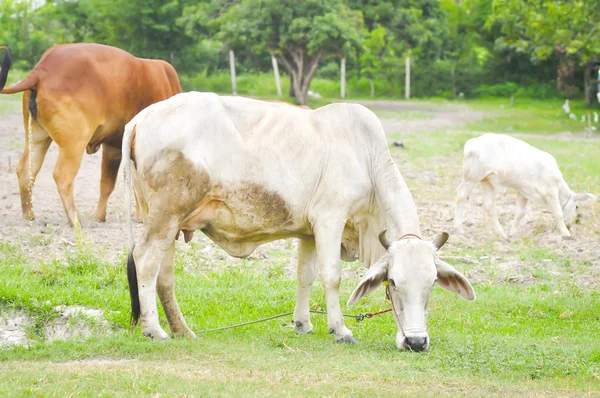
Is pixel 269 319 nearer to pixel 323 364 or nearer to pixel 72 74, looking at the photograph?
pixel 323 364

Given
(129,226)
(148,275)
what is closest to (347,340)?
(148,275)

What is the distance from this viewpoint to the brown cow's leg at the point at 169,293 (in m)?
6.71

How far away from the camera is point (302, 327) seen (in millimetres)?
7258

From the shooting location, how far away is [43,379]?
5.37 m

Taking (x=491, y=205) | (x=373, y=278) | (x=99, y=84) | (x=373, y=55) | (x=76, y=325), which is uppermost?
(x=99, y=84)

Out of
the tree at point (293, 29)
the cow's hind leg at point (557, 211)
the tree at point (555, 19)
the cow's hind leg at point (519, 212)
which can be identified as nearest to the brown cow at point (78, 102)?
the cow's hind leg at point (519, 212)

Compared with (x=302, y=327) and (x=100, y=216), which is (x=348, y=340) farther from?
(x=100, y=216)

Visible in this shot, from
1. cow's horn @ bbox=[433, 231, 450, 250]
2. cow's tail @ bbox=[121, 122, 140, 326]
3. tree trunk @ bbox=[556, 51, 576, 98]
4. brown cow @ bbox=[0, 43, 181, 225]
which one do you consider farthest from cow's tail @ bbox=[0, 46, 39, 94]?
tree trunk @ bbox=[556, 51, 576, 98]

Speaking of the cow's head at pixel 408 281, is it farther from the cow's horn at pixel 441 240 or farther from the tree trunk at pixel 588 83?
the tree trunk at pixel 588 83

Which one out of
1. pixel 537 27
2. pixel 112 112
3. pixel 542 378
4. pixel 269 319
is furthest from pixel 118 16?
pixel 542 378

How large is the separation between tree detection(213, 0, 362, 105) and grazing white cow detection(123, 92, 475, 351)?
827 inches

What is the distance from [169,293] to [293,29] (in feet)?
72.0

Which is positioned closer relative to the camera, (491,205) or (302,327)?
(302,327)

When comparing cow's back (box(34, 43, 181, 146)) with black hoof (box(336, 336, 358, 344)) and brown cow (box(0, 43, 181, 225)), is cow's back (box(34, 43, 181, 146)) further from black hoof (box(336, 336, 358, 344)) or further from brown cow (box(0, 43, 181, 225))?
black hoof (box(336, 336, 358, 344))
